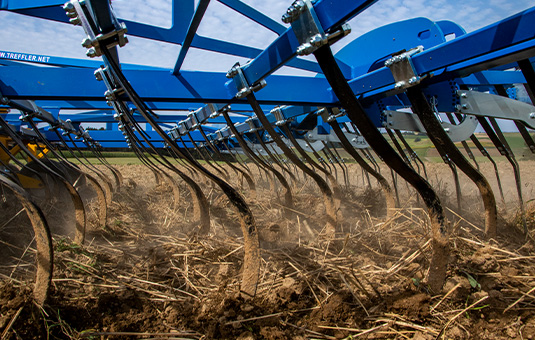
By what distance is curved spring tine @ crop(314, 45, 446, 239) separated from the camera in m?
1.06

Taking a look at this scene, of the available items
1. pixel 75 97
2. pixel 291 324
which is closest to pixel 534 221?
pixel 291 324

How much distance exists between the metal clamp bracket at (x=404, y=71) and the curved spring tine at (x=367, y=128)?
1.85 ft

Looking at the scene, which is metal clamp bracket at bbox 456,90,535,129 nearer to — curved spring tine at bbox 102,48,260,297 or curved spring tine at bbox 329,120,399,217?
curved spring tine at bbox 329,120,399,217

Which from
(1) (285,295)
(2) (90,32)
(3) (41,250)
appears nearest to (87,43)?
(2) (90,32)

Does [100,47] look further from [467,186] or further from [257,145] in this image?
[467,186]

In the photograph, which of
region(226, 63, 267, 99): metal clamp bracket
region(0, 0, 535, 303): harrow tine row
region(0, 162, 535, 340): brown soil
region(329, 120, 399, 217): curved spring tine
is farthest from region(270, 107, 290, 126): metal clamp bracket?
region(0, 162, 535, 340): brown soil

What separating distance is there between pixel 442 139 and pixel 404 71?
37cm

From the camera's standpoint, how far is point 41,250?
4.18 ft

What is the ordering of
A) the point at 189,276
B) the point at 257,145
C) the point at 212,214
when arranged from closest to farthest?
the point at 189,276 → the point at 212,214 → the point at 257,145

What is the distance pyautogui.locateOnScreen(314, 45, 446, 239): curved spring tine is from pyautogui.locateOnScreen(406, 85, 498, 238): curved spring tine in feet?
1.35

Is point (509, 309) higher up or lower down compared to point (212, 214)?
higher up

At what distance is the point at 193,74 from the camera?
6.07 feet

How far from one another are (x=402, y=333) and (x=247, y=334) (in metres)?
0.52

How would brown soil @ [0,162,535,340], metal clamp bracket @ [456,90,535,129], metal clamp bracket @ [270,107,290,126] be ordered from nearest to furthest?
brown soil @ [0,162,535,340], metal clamp bracket @ [456,90,535,129], metal clamp bracket @ [270,107,290,126]
